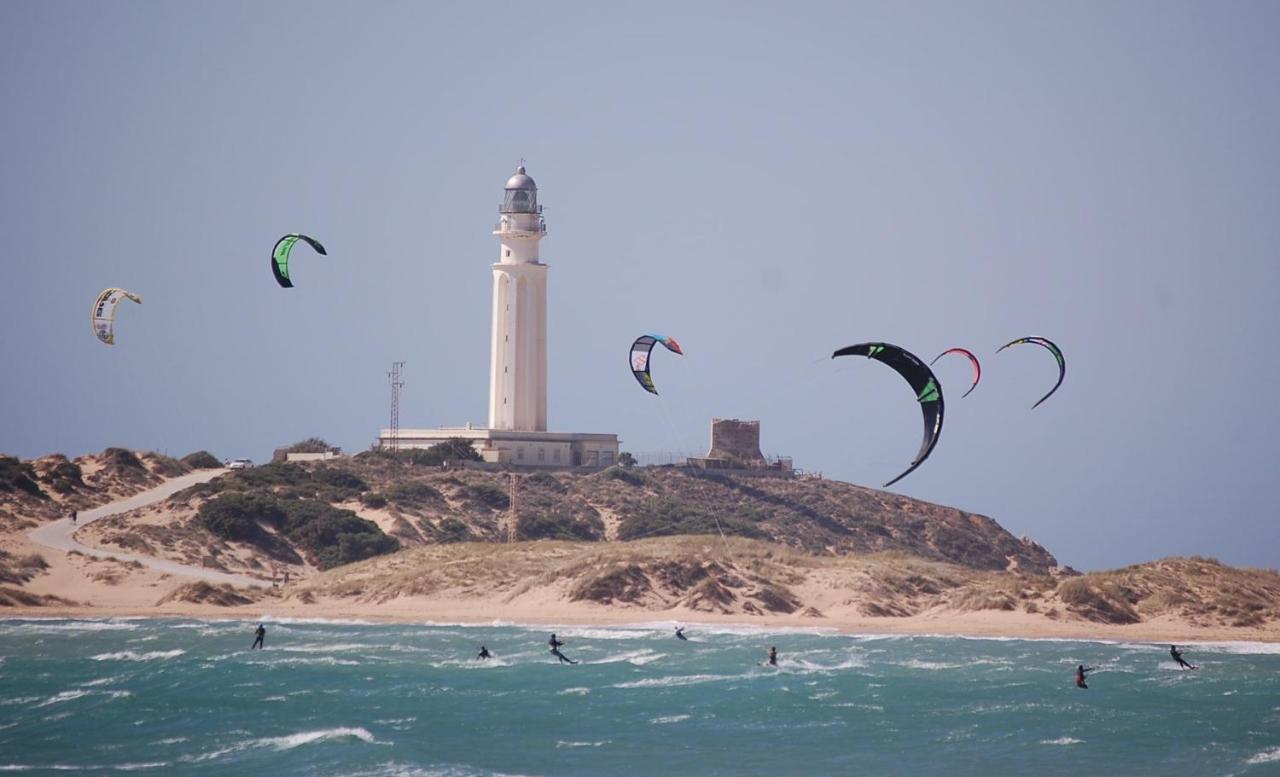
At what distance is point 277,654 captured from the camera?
1387 inches

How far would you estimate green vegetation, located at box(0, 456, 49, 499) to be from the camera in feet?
172

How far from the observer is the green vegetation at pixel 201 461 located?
2453 inches

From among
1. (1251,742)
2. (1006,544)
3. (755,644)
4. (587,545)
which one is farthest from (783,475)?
(1251,742)

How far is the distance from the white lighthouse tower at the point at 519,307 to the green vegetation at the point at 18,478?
1612cm

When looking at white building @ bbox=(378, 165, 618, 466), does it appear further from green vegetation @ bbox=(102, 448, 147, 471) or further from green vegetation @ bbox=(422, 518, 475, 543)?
green vegetation @ bbox=(102, 448, 147, 471)

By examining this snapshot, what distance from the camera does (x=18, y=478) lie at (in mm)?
53188

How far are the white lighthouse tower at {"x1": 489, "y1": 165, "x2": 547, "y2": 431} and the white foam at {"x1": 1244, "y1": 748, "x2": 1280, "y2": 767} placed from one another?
38857 millimetres

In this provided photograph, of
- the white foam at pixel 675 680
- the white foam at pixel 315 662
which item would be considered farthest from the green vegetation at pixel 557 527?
the white foam at pixel 675 680

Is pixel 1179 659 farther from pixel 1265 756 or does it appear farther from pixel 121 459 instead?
pixel 121 459

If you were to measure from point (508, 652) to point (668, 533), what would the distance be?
63.6 feet

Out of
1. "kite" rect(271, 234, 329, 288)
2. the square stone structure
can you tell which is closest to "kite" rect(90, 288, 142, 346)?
"kite" rect(271, 234, 329, 288)

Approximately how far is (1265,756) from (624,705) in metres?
10.2

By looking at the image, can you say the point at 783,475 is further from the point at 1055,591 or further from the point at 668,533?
the point at 1055,591

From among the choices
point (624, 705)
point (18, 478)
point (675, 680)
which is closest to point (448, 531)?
point (18, 478)
